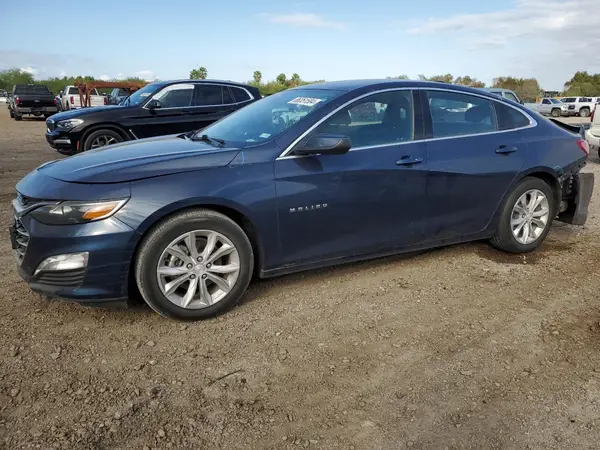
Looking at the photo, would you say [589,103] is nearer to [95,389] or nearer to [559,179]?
[559,179]

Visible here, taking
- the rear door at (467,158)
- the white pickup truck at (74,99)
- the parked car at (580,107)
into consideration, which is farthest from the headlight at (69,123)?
the parked car at (580,107)

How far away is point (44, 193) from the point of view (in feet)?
11.1

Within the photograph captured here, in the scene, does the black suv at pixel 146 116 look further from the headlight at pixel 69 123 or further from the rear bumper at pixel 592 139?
the rear bumper at pixel 592 139

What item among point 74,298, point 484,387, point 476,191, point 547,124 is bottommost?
point 484,387

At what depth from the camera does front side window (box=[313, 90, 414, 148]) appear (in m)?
4.04

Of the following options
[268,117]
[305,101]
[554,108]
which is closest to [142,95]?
[268,117]

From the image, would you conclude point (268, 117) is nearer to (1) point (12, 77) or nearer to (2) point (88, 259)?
(2) point (88, 259)

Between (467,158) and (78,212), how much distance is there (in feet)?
10.2

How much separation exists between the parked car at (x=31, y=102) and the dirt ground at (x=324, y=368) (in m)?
24.6

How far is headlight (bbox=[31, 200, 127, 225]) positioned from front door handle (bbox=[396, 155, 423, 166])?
83.1 inches

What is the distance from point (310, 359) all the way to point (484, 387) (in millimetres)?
990

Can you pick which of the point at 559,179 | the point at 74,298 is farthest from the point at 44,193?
the point at 559,179

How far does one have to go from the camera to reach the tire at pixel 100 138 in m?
9.68

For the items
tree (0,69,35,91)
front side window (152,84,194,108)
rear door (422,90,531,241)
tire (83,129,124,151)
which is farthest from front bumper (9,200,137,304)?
tree (0,69,35,91)
